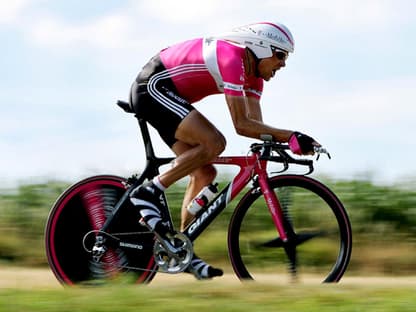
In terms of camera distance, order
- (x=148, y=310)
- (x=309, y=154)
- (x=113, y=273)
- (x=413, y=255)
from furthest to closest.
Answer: (x=413, y=255)
(x=113, y=273)
(x=309, y=154)
(x=148, y=310)

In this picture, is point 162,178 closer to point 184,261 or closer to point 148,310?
point 184,261

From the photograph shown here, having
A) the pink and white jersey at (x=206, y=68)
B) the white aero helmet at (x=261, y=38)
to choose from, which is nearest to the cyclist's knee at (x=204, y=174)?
the pink and white jersey at (x=206, y=68)

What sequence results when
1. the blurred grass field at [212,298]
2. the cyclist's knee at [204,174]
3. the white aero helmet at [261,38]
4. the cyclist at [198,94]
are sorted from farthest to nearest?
the cyclist's knee at [204,174]
the white aero helmet at [261,38]
the cyclist at [198,94]
the blurred grass field at [212,298]

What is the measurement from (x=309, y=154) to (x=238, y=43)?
0.93 metres

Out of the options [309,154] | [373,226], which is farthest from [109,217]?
[373,226]

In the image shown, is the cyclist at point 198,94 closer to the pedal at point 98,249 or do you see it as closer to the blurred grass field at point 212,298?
the pedal at point 98,249

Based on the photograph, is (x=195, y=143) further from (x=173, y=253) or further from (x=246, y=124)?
(x=173, y=253)

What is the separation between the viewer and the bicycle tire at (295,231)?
789cm

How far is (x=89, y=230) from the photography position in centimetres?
830

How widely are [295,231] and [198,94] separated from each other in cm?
119

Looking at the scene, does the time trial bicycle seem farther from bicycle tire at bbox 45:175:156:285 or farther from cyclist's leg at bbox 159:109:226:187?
cyclist's leg at bbox 159:109:226:187

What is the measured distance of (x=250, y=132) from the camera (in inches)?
301

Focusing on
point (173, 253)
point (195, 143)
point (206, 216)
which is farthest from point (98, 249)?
point (195, 143)

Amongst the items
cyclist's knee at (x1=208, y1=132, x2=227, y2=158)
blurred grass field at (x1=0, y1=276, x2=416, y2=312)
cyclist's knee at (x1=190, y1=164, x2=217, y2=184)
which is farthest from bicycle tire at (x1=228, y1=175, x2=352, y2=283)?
blurred grass field at (x1=0, y1=276, x2=416, y2=312)
